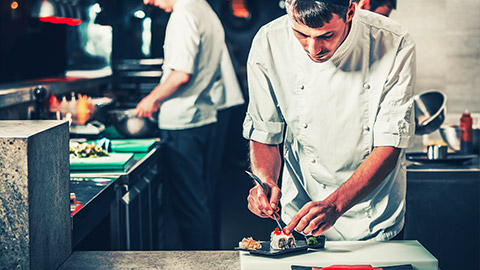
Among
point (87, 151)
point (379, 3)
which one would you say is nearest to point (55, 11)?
point (87, 151)

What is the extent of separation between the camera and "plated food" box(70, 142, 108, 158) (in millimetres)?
2953

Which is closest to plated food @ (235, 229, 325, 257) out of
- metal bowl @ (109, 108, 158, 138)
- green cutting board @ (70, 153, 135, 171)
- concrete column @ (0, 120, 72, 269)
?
concrete column @ (0, 120, 72, 269)

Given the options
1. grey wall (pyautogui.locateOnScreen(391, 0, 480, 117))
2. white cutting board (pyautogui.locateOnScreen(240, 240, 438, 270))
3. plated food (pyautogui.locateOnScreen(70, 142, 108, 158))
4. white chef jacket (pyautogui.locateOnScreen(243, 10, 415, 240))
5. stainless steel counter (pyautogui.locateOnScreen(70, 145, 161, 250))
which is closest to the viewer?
white cutting board (pyautogui.locateOnScreen(240, 240, 438, 270))

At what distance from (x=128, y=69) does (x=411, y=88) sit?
4.80 m

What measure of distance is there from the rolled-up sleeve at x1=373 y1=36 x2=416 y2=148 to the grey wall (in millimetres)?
1826

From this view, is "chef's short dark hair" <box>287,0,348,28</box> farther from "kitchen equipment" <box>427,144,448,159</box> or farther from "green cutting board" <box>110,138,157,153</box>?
"green cutting board" <box>110,138,157,153</box>

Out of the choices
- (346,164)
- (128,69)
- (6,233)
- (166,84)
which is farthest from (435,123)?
(128,69)

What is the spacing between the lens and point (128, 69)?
6.35 m

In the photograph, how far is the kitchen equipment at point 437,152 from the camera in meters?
3.04

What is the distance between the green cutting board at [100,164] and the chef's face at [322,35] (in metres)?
1.40

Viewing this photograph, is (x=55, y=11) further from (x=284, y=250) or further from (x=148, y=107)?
(x=284, y=250)

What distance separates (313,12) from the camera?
62.9 inches

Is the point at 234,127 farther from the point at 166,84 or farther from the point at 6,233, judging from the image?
the point at 6,233

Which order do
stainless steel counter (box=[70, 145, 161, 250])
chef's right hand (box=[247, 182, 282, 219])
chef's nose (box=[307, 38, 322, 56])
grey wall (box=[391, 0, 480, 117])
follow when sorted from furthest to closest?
grey wall (box=[391, 0, 480, 117]) → stainless steel counter (box=[70, 145, 161, 250]) → chef's right hand (box=[247, 182, 282, 219]) → chef's nose (box=[307, 38, 322, 56])
